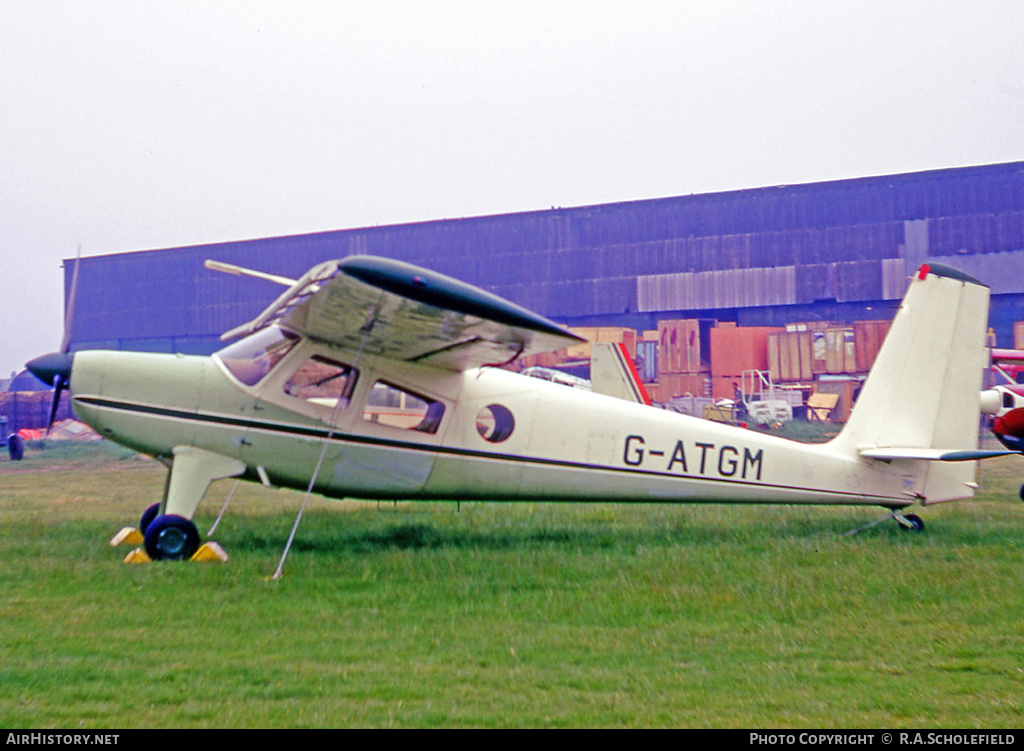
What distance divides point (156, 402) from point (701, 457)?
5.06 m

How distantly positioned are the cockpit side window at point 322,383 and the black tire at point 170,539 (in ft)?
4.80

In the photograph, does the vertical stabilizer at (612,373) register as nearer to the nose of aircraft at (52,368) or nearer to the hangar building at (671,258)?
the nose of aircraft at (52,368)

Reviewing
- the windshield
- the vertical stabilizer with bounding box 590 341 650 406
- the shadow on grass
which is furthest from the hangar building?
the windshield

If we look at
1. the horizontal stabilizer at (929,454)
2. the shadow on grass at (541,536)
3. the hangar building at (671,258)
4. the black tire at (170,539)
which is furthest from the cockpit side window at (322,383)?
the hangar building at (671,258)

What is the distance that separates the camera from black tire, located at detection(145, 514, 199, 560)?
721 centimetres

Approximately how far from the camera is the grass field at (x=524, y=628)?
3705mm

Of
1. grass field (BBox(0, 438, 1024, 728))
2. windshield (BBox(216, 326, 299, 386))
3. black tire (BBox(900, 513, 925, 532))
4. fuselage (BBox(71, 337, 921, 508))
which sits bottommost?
grass field (BBox(0, 438, 1024, 728))

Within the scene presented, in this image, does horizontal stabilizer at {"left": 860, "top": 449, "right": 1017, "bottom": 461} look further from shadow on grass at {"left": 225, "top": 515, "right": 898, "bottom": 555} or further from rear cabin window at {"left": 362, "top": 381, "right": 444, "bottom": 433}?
rear cabin window at {"left": 362, "top": 381, "right": 444, "bottom": 433}

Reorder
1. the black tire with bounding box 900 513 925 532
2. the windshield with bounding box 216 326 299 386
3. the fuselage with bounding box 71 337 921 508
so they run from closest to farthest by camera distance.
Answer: the fuselage with bounding box 71 337 921 508, the windshield with bounding box 216 326 299 386, the black tire with bounding box 900 513 925 532

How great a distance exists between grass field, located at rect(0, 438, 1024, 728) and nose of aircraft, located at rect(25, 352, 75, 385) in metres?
1.48

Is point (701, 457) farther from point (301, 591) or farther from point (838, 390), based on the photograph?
point (838, 390)

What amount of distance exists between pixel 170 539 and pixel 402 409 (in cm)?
232

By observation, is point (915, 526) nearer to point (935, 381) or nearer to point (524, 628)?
point (935, 381)

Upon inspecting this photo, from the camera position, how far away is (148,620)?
524 centimetres
